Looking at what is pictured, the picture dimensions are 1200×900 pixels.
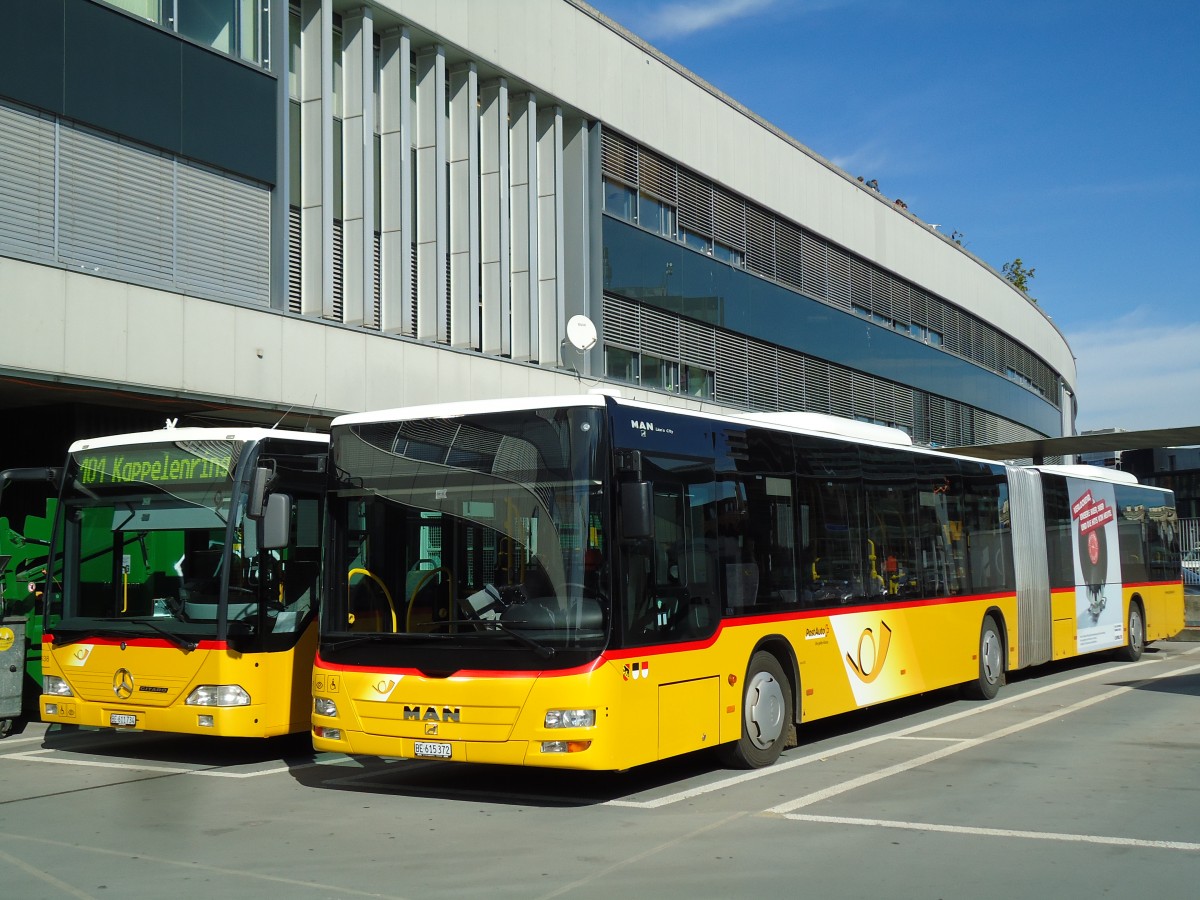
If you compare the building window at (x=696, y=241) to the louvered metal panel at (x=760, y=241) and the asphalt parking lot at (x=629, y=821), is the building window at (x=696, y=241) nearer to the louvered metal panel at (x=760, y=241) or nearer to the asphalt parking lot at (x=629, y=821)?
the louvered metal panel at (x=760, y=241)

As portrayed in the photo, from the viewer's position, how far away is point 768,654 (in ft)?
35.2

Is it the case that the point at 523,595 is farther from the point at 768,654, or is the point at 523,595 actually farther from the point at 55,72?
the point at 55,72

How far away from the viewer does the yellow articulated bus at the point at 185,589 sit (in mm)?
10734

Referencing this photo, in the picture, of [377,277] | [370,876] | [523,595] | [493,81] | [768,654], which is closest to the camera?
[370,876]

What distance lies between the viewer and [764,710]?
10.6m

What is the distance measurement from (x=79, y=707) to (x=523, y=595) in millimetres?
4828

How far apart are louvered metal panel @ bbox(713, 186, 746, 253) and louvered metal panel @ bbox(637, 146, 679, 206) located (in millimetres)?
1762

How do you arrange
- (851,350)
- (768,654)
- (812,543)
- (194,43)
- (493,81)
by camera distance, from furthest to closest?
(851,350), (493,81), (194,43), (812,543), (768,654)

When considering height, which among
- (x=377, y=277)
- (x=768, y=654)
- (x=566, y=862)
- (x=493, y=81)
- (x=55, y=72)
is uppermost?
(x=493, y=81)

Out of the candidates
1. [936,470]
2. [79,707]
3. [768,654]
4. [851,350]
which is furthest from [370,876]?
[851,350]

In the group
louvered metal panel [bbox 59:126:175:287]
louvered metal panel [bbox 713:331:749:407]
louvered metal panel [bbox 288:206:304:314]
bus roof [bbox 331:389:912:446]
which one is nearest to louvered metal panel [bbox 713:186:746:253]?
louvered metal panel [bbox 713:331:749:407]

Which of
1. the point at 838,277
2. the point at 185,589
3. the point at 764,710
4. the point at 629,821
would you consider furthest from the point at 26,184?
the point at 838,277

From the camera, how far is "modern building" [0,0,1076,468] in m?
15.8

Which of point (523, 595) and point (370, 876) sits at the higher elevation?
point (523, 595)
